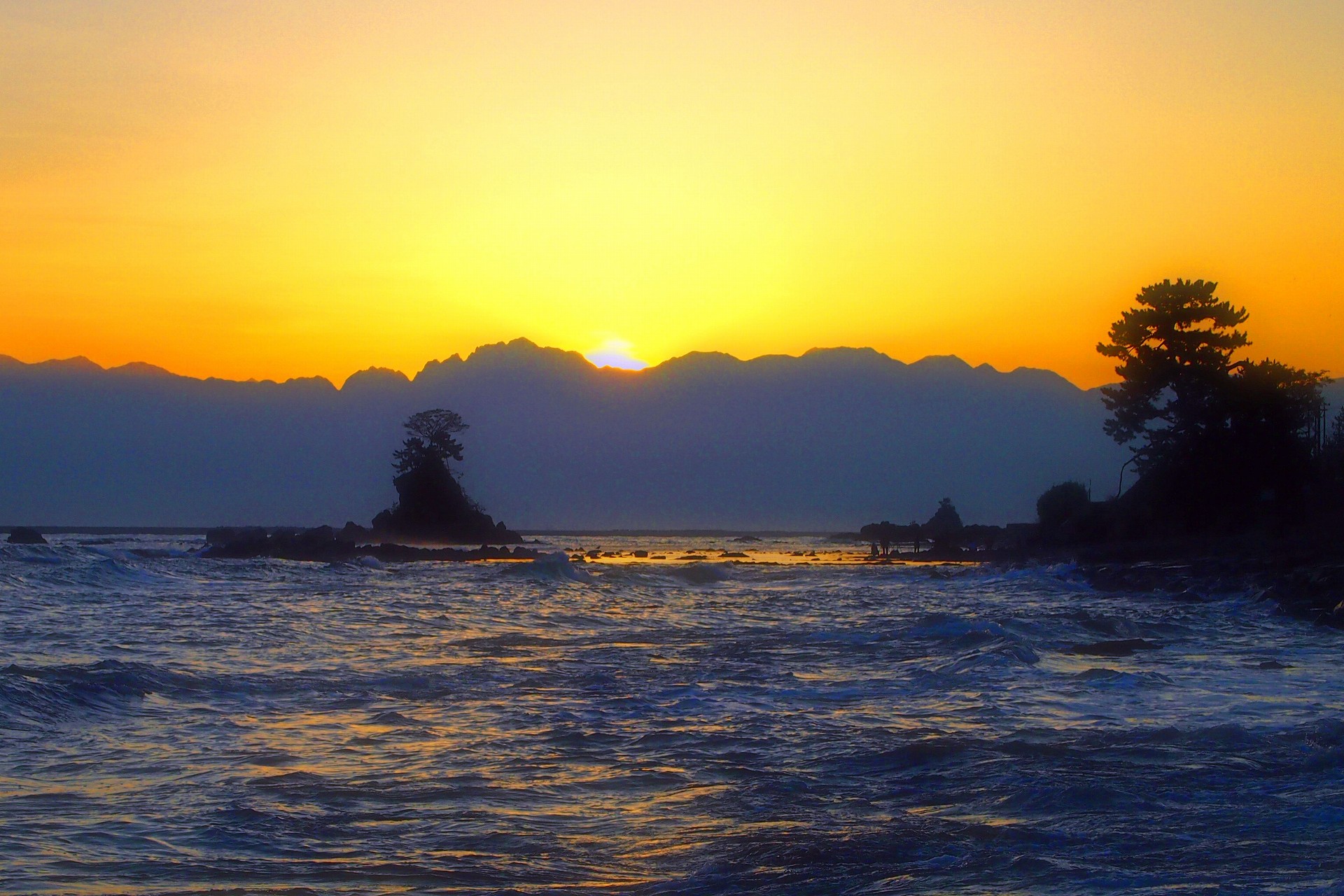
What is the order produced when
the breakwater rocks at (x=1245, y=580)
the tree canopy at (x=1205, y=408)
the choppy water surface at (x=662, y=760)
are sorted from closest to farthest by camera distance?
the choppy water surface at (x=662, y=760), the breakwater rocks at (x=1245, y=580), the tree canopy at (x=1205, y=408)

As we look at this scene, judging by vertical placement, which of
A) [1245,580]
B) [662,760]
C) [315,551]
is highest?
[1245,580]

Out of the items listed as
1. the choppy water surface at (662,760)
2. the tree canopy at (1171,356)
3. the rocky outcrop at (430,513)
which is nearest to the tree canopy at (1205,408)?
the tree canopy at (1171,356)

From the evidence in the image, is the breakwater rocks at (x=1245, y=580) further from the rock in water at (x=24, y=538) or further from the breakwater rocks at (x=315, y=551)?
the rock in water at (x=24, y=538)

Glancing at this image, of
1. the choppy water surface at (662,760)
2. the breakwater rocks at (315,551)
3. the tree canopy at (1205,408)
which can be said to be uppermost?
the tree canopy at (1205,408)

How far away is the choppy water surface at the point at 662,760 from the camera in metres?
5.34

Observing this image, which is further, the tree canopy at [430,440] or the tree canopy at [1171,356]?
the tree canopy at [430,440]

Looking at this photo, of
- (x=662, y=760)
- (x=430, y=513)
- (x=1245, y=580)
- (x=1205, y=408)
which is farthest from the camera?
(x=430, y=513)

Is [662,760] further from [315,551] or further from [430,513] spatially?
[430,513]

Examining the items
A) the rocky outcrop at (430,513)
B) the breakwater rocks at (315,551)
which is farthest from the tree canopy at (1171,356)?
the rocky outcrop at (430,513)

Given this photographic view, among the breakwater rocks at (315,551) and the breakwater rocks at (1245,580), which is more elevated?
the breakwater rocks at (1245,580)

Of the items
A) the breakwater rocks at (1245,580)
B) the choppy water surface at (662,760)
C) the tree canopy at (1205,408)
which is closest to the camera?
the choppy water surface at (662,760)

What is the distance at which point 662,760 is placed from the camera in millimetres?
7863

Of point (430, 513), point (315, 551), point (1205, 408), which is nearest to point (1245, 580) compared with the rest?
point (1205, 408)

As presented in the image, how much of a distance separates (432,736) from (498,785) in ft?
5.68
